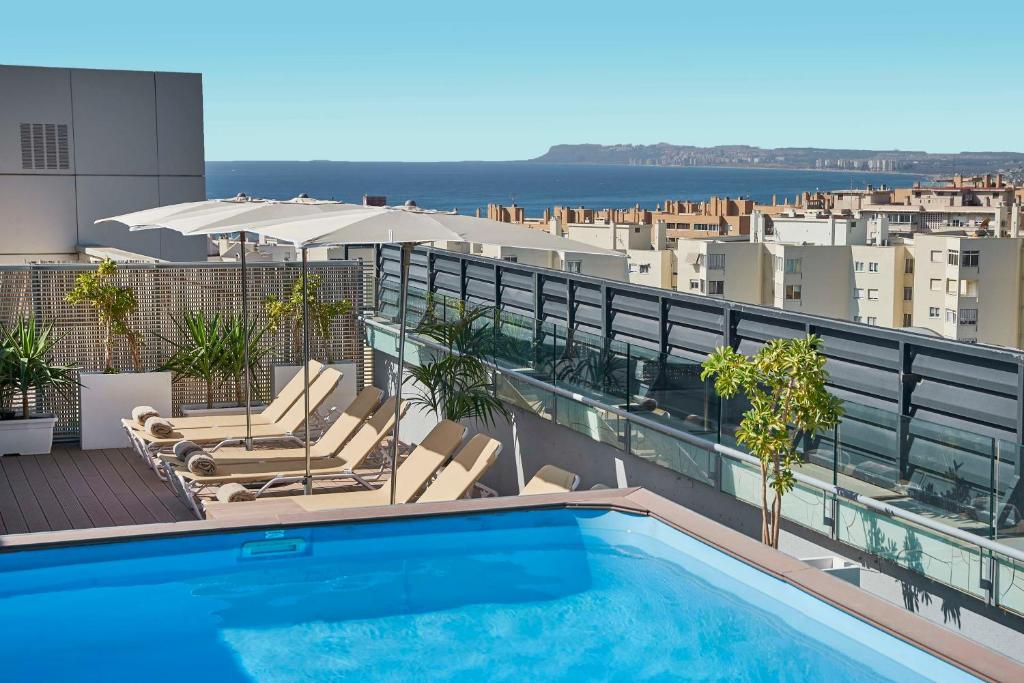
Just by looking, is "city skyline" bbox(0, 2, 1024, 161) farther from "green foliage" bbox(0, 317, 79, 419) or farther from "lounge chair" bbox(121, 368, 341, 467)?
"lounge chair" bbox(121, 368, 341, 467)

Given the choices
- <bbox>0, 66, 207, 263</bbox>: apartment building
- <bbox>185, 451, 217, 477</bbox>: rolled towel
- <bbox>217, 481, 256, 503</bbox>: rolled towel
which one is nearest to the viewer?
<bbox>217, 481, 256, 503</bbox>: rolled towel

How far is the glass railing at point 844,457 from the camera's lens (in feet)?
17.7

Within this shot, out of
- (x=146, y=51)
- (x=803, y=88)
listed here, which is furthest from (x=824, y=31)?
(x=146, y=51)

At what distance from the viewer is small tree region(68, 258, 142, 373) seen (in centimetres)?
1161

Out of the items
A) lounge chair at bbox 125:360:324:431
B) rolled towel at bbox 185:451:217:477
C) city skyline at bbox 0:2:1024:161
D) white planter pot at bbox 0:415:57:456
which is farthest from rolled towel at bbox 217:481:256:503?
city skyline at bbox 0:2:1024:161

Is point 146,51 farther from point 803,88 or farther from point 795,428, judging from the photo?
point 795,428

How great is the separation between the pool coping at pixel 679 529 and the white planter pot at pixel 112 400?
12.9ft

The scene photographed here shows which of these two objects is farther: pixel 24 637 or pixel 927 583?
pixel 24 637

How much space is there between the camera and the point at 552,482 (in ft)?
25.9

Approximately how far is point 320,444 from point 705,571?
15.5ft

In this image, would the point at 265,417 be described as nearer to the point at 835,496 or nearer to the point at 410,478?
the point at 410,478

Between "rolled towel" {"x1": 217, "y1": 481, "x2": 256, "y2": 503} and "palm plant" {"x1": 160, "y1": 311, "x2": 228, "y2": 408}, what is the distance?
3479mm

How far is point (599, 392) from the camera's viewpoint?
843 cm

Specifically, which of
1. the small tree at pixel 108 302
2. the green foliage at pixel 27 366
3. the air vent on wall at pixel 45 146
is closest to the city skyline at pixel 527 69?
the air vent on wall at pixel 45 146
